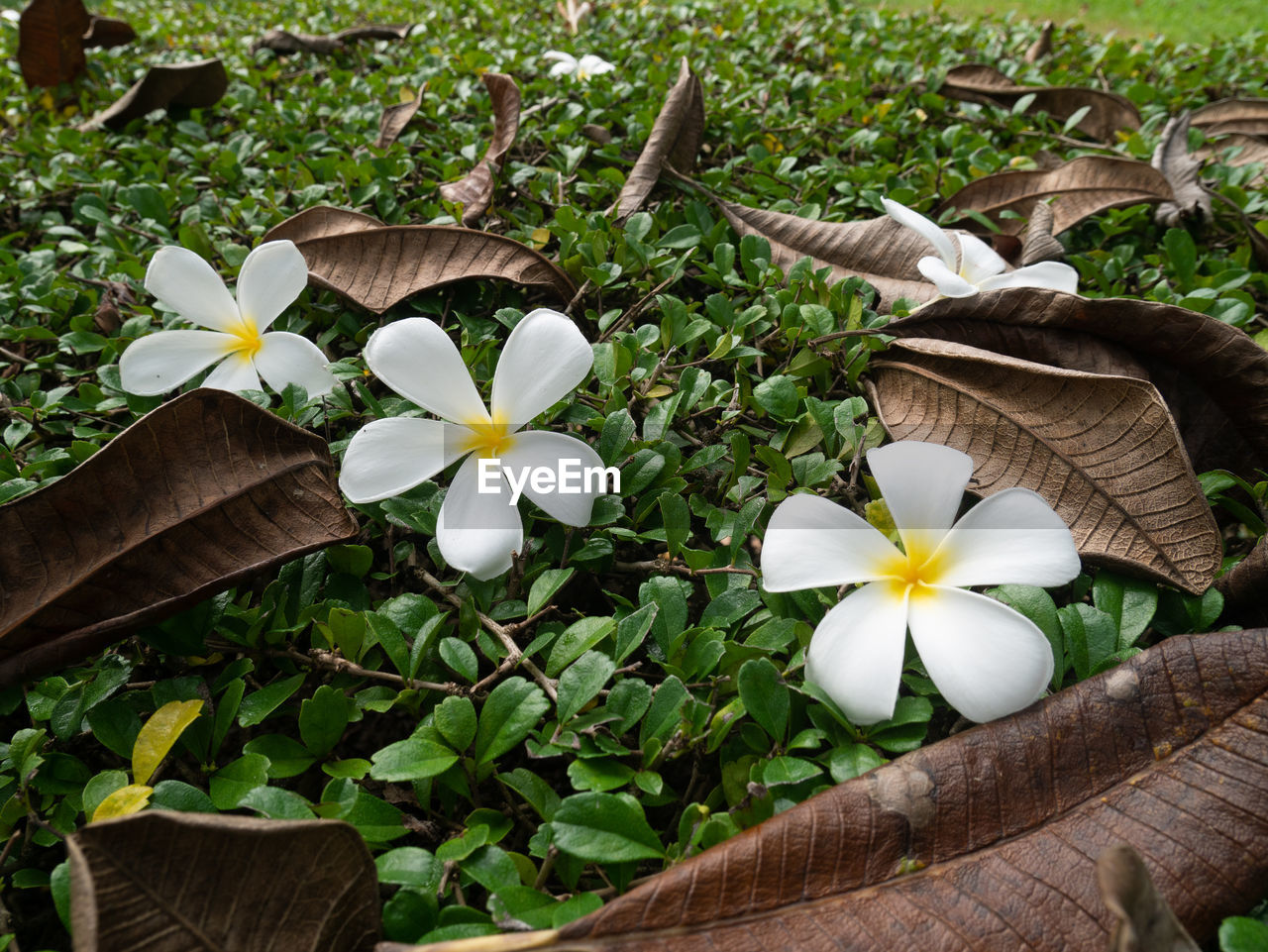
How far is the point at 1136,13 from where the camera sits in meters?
7.29

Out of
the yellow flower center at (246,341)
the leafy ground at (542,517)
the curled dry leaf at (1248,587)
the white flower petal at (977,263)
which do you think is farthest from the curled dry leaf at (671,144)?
the curled dry leaf at (1248,587)

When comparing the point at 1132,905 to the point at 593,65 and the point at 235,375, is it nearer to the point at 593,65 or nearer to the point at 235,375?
the point at 235,375

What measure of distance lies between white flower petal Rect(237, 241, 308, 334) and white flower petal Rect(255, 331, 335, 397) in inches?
2.4

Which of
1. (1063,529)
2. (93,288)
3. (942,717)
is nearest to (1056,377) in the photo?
(1063,529)

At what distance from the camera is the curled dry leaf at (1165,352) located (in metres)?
1.27

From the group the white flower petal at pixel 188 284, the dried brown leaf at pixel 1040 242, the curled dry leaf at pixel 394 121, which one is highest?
the curled dry leaf at pixel 394 121

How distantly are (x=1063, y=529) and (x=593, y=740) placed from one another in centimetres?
61

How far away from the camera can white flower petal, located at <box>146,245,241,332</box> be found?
1380mm

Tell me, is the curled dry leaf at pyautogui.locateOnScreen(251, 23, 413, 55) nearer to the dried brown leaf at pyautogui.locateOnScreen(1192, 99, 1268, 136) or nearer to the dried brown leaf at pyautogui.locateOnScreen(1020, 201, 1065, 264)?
the dried brown leaf at pyautogui.locateOnScreen(1020, 201, 1065, 264)

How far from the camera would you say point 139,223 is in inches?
83.0

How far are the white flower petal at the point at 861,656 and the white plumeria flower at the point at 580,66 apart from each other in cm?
246

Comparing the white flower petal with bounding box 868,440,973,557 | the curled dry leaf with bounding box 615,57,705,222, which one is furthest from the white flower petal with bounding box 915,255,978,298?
the curled dry leaf with bounding box 615,57,705,222

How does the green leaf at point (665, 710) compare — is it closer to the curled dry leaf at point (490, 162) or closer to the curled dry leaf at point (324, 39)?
the curled dry leaf at point (490, 162)

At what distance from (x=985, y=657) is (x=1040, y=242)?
3.85 feet
